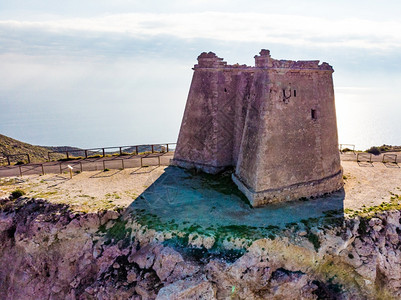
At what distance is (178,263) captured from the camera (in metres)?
15.1

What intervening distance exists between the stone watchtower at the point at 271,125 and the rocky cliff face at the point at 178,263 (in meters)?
3.91

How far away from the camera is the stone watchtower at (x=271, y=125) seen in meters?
18.8

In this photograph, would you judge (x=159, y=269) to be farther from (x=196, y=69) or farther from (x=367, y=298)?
(x=196, y=69)

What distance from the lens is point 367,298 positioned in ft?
51.6

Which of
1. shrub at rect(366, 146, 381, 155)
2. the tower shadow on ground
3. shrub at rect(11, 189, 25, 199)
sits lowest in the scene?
the tower shadow on ground

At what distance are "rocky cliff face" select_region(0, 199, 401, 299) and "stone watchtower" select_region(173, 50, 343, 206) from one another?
3914mm

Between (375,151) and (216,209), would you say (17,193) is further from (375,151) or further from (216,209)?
(375,151)

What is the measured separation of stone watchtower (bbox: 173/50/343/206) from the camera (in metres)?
18.8

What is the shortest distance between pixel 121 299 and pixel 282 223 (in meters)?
8.91

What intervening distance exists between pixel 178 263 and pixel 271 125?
9.29 meters

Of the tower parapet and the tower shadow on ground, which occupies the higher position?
the tower parapet

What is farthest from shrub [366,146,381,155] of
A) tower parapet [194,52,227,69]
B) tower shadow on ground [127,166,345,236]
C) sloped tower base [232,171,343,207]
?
tower parapet [194,52,227,69]

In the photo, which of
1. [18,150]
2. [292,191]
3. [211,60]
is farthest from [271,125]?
[18,150]

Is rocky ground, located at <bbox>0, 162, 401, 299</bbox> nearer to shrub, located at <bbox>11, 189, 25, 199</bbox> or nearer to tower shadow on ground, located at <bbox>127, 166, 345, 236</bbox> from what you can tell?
tower shadow on ground, located at <bbox>127, 166, 345, 236</bbox>
